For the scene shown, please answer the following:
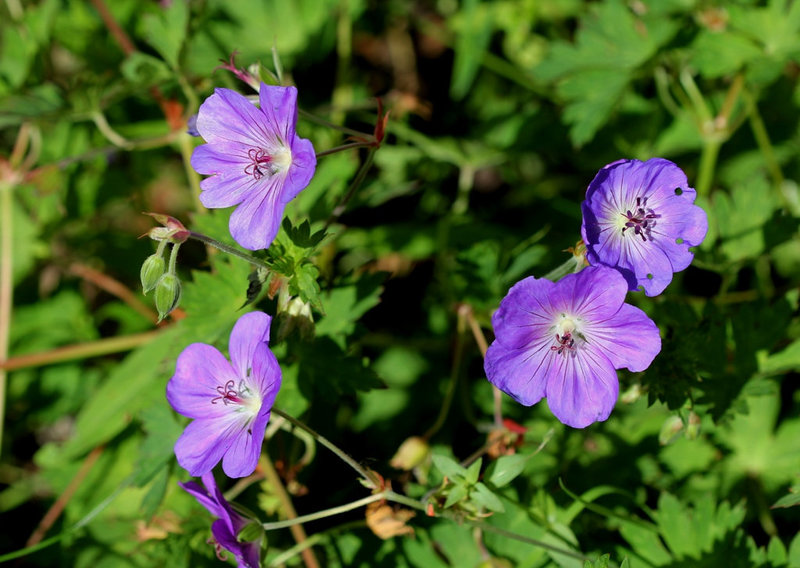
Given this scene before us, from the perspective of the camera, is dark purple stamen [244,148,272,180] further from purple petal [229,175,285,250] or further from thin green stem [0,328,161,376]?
thin green stem [0,328,161,376]

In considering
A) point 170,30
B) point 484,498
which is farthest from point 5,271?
point 484,498

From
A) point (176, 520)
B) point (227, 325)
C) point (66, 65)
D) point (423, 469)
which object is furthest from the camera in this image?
point (66, 65)

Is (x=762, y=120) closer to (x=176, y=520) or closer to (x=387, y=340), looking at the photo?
(x=387, y=340)

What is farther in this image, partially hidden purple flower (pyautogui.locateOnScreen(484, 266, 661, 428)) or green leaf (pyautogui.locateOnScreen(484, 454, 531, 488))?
green leaf (pyautogui.locateOnScreen(484, 454, 531, 488))

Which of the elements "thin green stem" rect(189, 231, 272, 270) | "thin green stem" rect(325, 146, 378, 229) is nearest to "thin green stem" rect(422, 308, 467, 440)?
"thin green stem" rect(325, 146, 378, 229)

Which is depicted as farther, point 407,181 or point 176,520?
point 407,181

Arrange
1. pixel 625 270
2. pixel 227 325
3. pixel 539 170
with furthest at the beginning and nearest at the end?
pixel 539 170 → pixel 227 325 → pixel 625 270

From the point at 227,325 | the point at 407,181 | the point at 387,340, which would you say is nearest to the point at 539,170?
the point at 407,181

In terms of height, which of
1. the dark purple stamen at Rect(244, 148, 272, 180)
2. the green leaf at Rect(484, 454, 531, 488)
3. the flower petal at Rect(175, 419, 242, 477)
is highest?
the dark purple stamen at Rect(244, 148, 272, 180)
